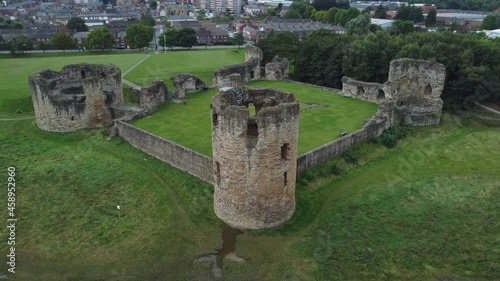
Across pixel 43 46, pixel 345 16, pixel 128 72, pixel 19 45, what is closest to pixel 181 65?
pixel 128 72

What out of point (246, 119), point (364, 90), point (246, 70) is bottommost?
point (364, 90)

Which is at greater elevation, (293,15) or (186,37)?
(293,15)

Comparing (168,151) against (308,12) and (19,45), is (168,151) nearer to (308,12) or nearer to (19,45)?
(19,45)

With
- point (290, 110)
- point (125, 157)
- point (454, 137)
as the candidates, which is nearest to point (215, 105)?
point (290, 110)

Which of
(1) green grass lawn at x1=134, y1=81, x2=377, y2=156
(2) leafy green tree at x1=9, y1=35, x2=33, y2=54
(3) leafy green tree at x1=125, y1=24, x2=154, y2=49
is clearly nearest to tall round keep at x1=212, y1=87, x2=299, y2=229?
(1) green grass lawn at x1=134, y1=81, x2=377, y2=156

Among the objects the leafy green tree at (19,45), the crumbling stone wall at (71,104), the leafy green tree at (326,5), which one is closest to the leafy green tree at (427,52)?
the crumbling stone wall at (71,104)

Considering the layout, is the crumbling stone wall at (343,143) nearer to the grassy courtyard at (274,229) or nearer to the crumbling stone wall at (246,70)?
the grassy courtyard at (274,229)

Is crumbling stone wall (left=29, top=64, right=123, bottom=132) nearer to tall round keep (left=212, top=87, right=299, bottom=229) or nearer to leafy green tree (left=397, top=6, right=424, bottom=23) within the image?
tall round keep (left=212, top=87, right=299, bottom=229)
